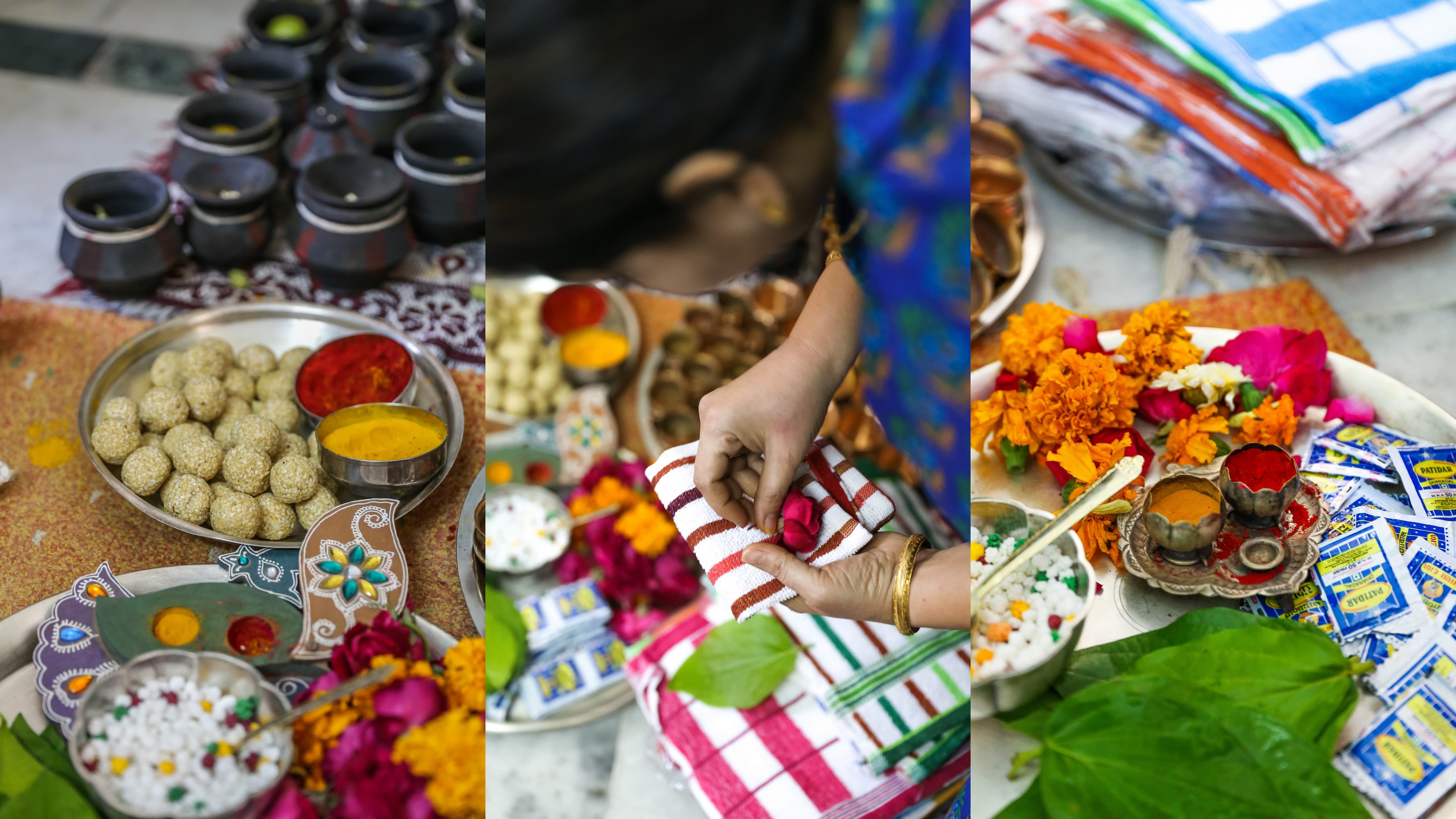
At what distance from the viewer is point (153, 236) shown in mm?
1463

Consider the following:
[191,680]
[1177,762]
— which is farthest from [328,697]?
[1177,762]

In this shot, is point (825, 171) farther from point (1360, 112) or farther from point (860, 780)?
point (1360, 112)

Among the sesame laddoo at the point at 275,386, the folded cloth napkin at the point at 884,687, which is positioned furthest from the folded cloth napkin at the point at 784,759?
the sesame laddoo at the point at 275,386

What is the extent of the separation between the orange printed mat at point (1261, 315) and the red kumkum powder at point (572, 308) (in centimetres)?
54

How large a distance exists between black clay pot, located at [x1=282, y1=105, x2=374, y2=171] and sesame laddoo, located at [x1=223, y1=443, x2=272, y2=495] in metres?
0.82

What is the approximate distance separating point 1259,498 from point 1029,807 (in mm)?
378

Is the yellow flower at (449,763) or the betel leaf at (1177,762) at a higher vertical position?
the betel leaf at (1177,762)

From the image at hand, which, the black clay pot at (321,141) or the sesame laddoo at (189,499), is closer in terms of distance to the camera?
the sesame laddoo at (189,499)

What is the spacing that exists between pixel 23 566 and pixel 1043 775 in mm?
988

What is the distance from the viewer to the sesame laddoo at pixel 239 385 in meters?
1.13

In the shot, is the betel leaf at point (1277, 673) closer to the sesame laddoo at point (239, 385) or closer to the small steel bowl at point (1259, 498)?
the small steel bowl at point (1259, 498)

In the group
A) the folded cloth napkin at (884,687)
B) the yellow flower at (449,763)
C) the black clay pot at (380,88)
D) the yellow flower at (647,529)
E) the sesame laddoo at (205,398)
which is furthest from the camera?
the black clay pot at (380,88)

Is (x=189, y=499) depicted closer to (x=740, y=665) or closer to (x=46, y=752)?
(x=46, y=752)

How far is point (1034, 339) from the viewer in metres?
1.12
